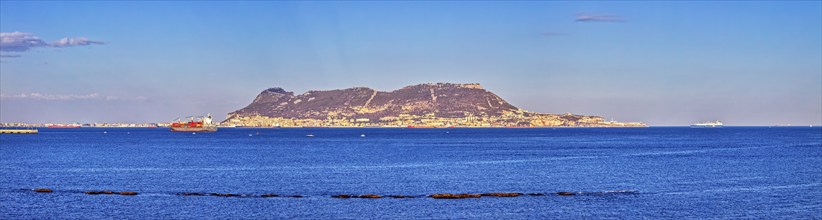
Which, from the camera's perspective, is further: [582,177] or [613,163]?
[613,163]

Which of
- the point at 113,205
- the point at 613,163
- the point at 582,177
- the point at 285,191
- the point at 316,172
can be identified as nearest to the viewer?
the point at 113,205

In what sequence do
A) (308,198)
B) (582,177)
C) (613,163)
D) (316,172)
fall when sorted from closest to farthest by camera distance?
1. (308,198)
2. (582,177)
3. (316,172)
4. (613,163)

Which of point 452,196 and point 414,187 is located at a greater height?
point 414,187

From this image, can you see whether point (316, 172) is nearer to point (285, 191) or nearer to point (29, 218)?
Answer: point (285, 191)

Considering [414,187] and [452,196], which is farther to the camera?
[414,187]

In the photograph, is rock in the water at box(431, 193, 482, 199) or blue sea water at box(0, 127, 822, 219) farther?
rock in the water at box(431, 193, 482, 199)

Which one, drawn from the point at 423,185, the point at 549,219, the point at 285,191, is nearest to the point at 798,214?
the point at 549,219

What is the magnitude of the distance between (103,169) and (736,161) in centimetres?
7358

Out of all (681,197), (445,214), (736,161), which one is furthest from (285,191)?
(736,161)

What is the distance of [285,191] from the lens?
213ft

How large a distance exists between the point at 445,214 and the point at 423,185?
19.2 meters

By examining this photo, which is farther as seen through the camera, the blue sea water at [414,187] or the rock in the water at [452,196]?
A: the rock in the water at [452,196]

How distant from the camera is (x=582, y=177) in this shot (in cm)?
8019

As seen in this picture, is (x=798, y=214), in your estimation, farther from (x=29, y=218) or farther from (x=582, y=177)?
(x=29, y=218)
